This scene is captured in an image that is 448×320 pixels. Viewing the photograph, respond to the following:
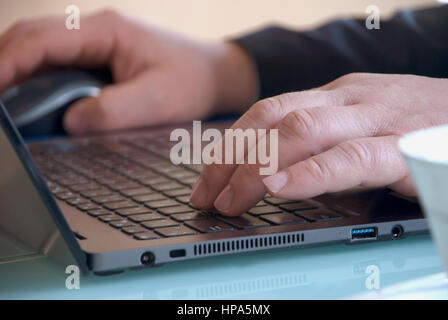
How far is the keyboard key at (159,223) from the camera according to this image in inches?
17.1

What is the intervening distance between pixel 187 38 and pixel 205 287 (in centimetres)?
63

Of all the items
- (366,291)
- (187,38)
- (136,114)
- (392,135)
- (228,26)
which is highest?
(228,26)

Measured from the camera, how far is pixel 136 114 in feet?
2.99

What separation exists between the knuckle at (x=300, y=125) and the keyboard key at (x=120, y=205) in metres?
0.12

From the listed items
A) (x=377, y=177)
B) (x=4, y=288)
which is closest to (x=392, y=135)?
(x=377, y=177)

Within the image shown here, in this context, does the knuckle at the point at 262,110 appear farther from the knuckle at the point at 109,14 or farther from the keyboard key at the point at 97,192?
the knuckle at the point at 109,14

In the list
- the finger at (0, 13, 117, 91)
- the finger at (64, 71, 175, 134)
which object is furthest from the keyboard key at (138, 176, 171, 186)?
the finger at (0, 13, 117, 91)

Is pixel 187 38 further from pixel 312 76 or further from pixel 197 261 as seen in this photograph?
pixel 197 261

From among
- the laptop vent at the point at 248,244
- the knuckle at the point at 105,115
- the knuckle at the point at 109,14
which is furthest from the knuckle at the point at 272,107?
the knuckle at the point at 109,14

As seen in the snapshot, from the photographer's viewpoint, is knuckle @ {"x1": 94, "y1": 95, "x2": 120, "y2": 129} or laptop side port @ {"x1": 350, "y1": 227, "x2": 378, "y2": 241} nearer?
laptop side port @ {"x1": 350, "y1": 227, "x2": 378, "y2": 241}

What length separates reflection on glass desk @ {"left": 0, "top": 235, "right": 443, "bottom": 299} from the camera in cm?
38

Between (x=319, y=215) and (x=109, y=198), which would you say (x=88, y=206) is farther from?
(x=319, y=215)

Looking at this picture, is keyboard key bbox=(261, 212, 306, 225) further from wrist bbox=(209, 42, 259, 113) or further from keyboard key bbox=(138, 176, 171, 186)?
wrist bbox=(209, 42, 259, 113)
